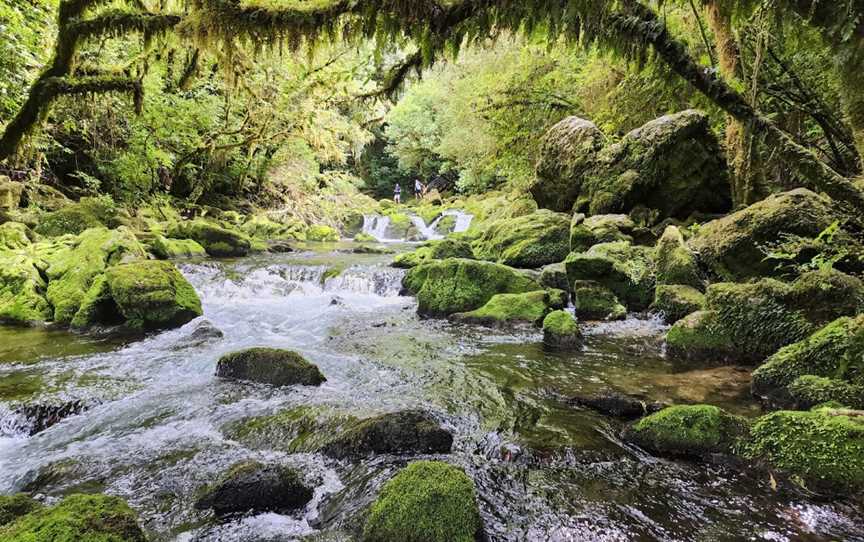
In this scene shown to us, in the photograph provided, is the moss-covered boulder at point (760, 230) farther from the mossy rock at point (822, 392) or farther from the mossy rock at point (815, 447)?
the mossy rock at point (815, 447)

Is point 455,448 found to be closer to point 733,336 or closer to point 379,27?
point 379,27

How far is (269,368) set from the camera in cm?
616

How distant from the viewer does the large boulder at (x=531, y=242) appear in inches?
511

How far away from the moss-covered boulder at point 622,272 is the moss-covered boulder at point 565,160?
550 centimetres

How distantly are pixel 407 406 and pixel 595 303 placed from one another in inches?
205

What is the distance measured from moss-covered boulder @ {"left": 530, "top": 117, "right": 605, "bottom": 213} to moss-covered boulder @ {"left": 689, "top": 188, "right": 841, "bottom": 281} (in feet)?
20.9

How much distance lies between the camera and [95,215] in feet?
43.9

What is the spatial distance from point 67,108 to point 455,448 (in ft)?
47.0

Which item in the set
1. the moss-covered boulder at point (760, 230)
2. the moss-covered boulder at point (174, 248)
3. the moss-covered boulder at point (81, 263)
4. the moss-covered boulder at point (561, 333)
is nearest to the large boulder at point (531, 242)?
the moss-covered boulder at point (760, 230)

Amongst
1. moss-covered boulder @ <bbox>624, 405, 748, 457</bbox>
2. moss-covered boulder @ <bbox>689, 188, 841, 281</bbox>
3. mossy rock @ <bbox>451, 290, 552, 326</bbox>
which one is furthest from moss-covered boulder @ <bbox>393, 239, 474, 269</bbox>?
moss-covered boulder @ <bbox>624, 405, 748, 457</bbox>

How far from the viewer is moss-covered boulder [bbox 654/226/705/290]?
864cm

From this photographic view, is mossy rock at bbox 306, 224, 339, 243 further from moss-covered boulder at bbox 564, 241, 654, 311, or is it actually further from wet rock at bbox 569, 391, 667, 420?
wet rock at bbox 569, 391, 667, 420

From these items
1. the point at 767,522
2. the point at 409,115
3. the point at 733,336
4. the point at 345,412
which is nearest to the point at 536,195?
the point at 733,336

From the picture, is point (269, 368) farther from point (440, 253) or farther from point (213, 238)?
point (213, 238)
